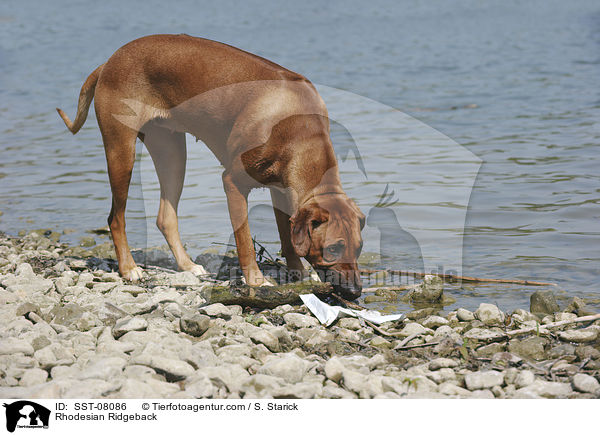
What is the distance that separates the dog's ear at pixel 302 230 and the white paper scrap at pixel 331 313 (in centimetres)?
31

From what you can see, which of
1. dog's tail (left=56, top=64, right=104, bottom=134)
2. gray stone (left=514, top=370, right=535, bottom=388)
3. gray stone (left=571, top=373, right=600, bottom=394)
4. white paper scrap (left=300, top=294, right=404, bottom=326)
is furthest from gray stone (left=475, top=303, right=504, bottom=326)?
dog's tail (left=56, top=64, right=104, bottom=134)

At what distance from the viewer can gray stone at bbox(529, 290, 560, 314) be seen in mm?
4551

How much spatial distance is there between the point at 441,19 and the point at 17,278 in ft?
84.4

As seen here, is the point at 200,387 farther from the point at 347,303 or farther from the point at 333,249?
the point at 347,303

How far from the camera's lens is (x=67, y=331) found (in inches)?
157

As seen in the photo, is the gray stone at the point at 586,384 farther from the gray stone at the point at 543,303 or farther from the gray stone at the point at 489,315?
the gray stone at the point at 543,303

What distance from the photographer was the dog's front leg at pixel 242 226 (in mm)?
4938

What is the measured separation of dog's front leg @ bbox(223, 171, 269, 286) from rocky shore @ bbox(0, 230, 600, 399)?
0.42m

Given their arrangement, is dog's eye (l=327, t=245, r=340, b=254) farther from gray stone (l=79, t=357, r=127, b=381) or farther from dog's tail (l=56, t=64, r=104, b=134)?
dog's tail (l=56, t=64, r=104, b=134)
